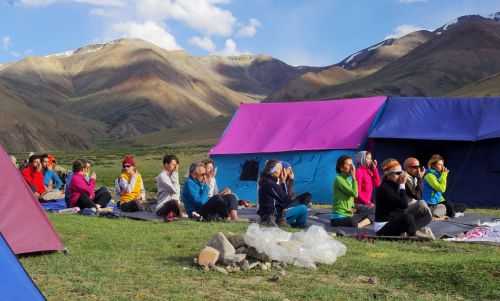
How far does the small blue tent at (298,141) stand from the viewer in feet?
56.8

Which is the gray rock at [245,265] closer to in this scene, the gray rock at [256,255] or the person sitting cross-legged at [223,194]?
the gray rock at [256,255]

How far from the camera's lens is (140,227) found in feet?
38.5

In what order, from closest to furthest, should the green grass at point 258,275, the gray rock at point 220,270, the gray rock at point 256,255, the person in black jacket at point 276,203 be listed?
the green grass at point 258,275 < the gray rock at point 220,270 < the gray rock at point 256,255 < the person in black jacket at point 276,203

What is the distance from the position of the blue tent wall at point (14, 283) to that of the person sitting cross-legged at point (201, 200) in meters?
7.02

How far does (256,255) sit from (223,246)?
0.41 metres

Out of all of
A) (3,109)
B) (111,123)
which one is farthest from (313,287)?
(111,123)

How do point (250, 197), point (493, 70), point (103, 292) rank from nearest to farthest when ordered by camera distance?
1. point (103, 292)
2. point (250, 197)
3. point (493, 70)

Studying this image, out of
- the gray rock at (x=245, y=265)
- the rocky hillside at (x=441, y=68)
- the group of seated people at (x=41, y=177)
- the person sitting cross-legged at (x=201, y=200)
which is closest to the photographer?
the gray rock at (x=245, y=265)

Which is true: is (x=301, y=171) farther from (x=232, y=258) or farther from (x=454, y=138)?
(x=232, y=258)

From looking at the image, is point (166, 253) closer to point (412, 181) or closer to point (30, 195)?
point (30, 195)

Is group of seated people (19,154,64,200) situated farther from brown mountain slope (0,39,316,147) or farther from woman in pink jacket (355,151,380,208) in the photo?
brown mountain slope (0,39,316,147)

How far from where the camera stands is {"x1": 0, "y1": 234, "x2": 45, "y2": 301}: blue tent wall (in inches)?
214

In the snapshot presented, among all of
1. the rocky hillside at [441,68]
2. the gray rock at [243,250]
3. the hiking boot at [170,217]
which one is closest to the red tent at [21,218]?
the gray rock at [243,250]

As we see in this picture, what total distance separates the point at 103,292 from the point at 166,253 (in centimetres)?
232
